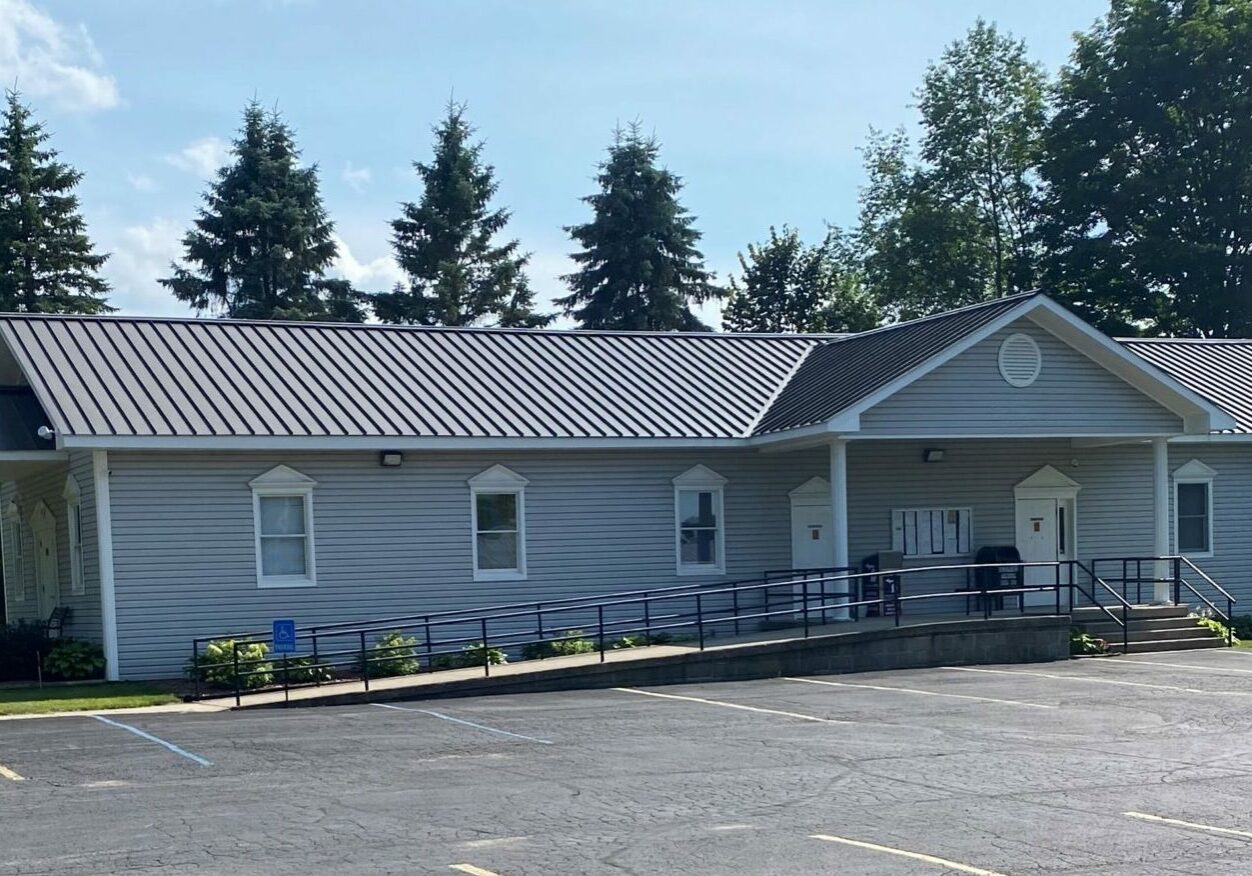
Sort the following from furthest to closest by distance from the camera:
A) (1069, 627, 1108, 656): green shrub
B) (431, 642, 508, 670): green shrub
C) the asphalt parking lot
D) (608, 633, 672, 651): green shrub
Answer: (1069, 627, 1108, 656): green shrub < (608, 633, 672, 651): green shrub < (431, 642, 508, 670): green shrub < the asphalt parking lot

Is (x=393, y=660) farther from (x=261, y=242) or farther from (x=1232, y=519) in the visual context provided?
(x=261, y=242)

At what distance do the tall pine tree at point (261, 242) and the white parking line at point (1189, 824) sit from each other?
45106 mm

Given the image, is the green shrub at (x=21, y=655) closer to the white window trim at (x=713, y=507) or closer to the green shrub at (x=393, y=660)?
the green shrub at (x=393, y=660)

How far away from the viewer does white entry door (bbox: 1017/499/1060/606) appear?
99.3ft

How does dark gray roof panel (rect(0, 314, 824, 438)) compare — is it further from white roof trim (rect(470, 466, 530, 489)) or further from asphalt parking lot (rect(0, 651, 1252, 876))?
asphalt parking lot (rect(0, 651, 1252, 876))

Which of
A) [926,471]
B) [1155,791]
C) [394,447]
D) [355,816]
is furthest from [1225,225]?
[355,816]

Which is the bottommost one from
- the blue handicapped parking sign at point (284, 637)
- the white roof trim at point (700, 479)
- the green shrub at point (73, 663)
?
the green shrub at point (73, 663)

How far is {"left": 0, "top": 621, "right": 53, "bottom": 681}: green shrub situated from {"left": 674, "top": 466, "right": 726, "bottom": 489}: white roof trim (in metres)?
10.9

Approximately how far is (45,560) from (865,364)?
15.2m

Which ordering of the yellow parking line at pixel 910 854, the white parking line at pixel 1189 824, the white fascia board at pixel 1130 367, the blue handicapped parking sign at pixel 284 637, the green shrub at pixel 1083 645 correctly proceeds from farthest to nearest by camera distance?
the white fascia board at pixel 1130 367, the green shrub at pixel 1083 645, the blue handicapped parking sign at pixel 284 637, the white parking line at pixel 1189 824, the yellow parking line at pixel 910 854

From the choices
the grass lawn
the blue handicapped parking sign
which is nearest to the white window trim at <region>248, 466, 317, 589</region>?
the grass lawn

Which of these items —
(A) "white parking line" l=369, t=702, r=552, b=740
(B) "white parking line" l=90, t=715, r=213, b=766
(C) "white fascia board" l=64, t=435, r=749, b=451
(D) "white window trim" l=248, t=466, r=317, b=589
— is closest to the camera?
(B) "white parking line" l=90, t=715, r=213, b=766

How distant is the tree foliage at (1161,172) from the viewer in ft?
164

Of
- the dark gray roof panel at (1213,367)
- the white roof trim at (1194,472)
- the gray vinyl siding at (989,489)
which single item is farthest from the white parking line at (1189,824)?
the white roof trim at (1194,472)
